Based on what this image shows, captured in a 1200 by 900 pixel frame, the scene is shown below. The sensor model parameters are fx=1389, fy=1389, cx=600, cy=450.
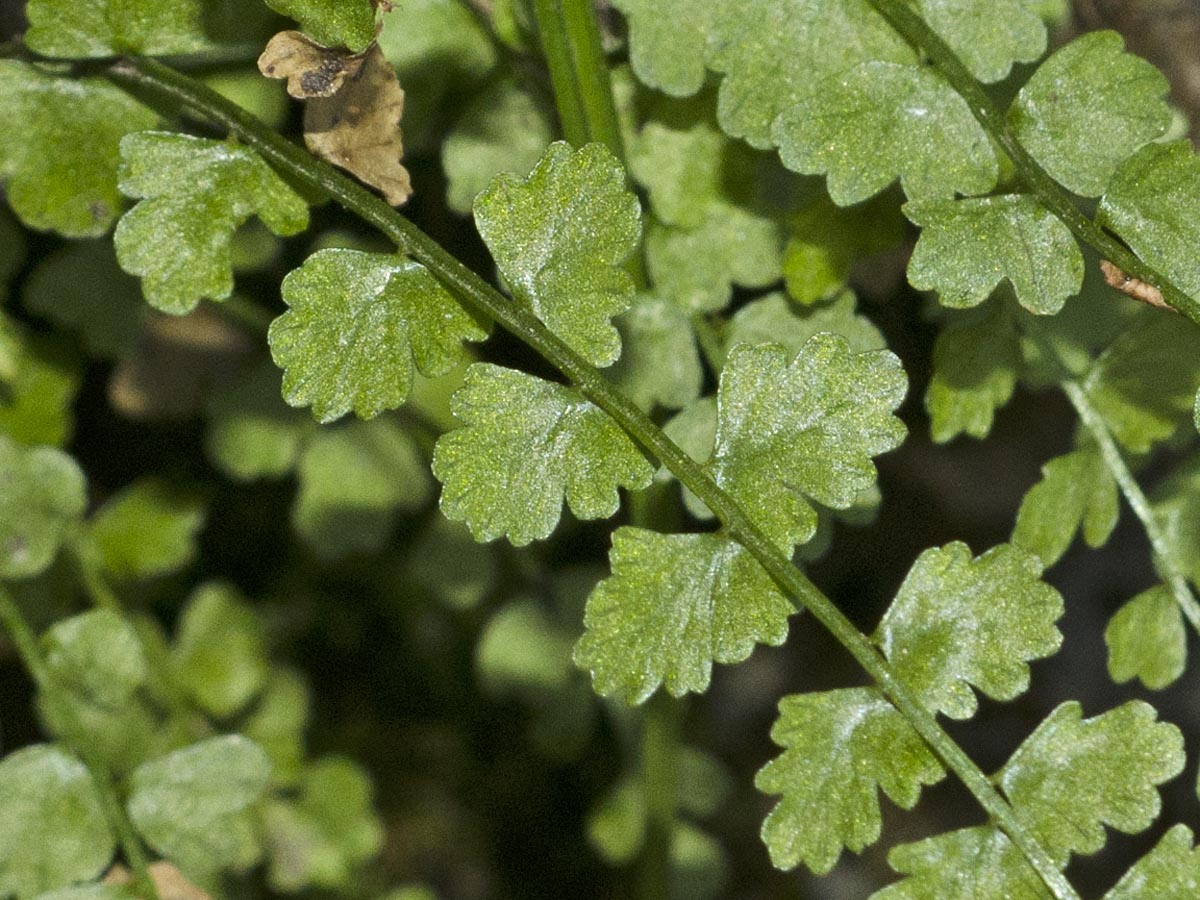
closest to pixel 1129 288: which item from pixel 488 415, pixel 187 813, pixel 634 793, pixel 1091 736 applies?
pixel 1091 736

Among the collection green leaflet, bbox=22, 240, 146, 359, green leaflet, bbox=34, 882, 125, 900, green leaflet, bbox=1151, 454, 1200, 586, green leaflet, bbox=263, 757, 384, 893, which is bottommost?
green leaflet, bbox=263, 757, 384, 893

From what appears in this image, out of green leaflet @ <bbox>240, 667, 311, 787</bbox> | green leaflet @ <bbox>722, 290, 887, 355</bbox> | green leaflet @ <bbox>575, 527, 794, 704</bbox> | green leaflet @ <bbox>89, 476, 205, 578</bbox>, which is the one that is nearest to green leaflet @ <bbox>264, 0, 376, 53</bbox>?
green leaflet @ <bbox>575, 527, 794, 704</bbox>

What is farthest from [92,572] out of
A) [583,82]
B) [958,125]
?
[958,125]

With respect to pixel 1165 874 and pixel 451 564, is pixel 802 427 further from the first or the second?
pixel 451 564

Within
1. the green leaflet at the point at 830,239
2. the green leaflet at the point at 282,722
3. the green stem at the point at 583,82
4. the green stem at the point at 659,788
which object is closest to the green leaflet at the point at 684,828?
→ the green stem at the point at 659,788

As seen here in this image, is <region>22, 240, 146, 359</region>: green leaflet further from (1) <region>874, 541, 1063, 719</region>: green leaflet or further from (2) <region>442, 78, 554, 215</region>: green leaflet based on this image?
(1) <region>874, 541, 1063, 719</region>: green leaflet

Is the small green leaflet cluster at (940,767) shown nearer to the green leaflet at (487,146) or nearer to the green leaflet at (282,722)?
the green leaflet at (487,146)
